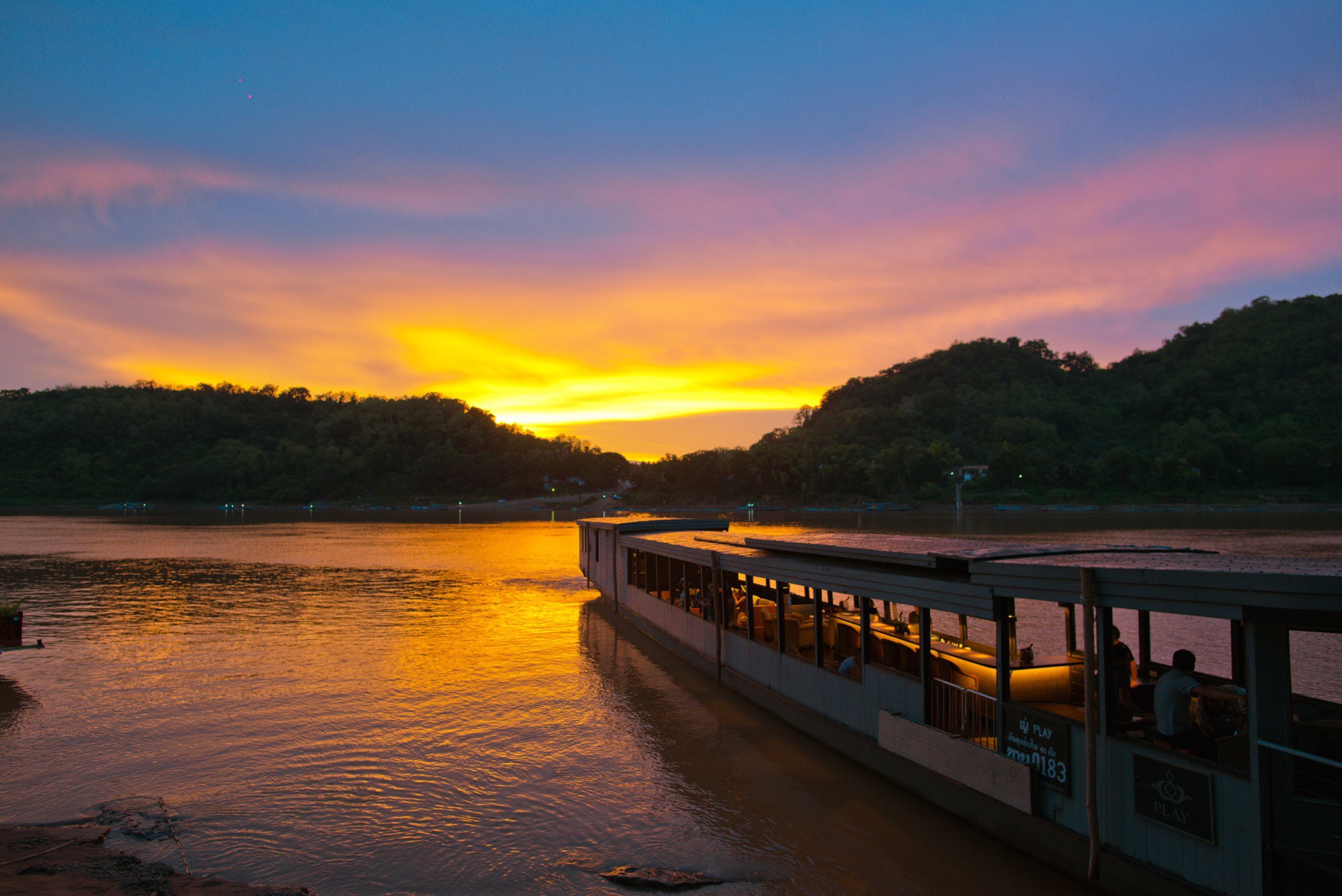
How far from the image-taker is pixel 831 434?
159 meters

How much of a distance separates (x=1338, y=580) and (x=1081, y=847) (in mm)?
3580

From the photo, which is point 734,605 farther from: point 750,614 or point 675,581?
point 675,581

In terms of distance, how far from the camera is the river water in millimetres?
8742

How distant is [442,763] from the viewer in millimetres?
12266

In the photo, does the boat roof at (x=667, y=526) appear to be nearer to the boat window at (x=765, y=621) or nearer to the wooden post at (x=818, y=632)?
the boat window at (x=765, y=621)

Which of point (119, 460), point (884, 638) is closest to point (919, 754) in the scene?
point (884, 638)

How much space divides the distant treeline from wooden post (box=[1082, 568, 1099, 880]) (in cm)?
11957

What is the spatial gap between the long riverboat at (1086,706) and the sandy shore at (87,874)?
7193mm

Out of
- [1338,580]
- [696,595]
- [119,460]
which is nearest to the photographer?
[1338,580]

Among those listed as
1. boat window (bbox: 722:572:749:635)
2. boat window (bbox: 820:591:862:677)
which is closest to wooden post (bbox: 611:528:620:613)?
boat window (bbox: 722:572:749:635)

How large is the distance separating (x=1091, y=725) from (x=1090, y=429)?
14181 centimetres

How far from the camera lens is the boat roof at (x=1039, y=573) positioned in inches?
225

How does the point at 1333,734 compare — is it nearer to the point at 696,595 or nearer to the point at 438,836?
the point at 438,836

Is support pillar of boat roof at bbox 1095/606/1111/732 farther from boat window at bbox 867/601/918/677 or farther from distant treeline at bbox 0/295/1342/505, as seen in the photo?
distant treeline at bbox 0/295/1342/505
